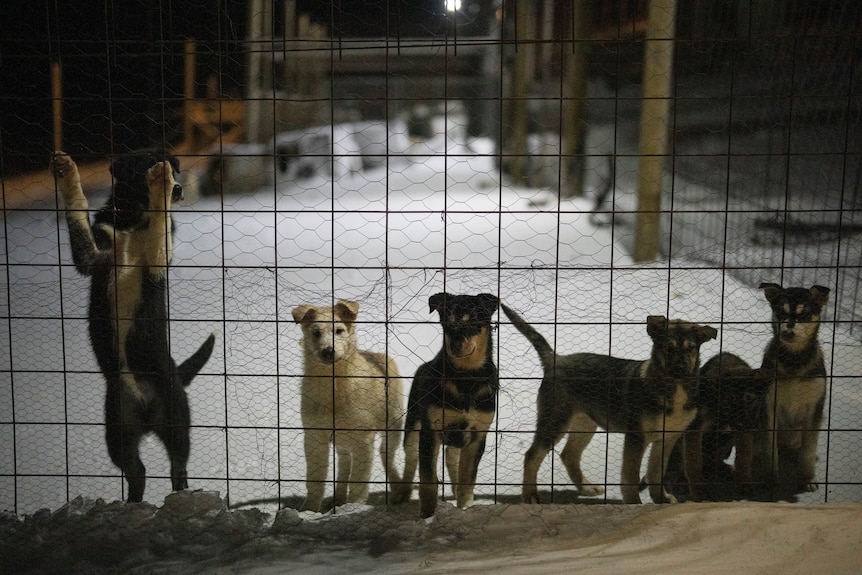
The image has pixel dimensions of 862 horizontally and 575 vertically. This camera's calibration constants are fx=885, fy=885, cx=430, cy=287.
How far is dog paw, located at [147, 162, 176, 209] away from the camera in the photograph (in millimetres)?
3695

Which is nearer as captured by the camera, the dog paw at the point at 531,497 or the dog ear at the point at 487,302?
the dog ear at the point at 487,302

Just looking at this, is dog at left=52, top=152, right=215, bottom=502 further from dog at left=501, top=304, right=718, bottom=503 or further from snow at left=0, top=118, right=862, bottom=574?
dog at left=501, top=304, right=718, bottom=503

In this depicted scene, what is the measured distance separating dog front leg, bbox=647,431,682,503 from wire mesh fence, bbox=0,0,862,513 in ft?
0.41

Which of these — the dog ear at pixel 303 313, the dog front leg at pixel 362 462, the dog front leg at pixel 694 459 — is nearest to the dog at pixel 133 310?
the dog ear at pixel 303 313

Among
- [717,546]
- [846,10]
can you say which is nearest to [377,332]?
[717,546]

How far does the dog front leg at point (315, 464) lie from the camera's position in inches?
147

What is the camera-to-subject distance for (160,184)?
3.76 meters

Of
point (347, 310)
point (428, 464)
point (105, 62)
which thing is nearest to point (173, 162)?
point (105, 62)

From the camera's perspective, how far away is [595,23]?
854 centimetres

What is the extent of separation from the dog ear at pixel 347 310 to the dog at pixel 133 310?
0.59 metres

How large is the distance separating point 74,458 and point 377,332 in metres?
2.03

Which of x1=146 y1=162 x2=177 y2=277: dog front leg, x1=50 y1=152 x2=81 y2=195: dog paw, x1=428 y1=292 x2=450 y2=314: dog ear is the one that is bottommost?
x1=428 y1=292 x2=450 y2=314: dog ear

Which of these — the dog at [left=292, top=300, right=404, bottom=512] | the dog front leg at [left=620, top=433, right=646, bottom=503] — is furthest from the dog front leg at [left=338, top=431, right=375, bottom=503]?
the dog front leg at [left=620, top=433, right=646, bottom=503]

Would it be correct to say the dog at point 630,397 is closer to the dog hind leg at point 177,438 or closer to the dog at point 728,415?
the dog at point 728,415
